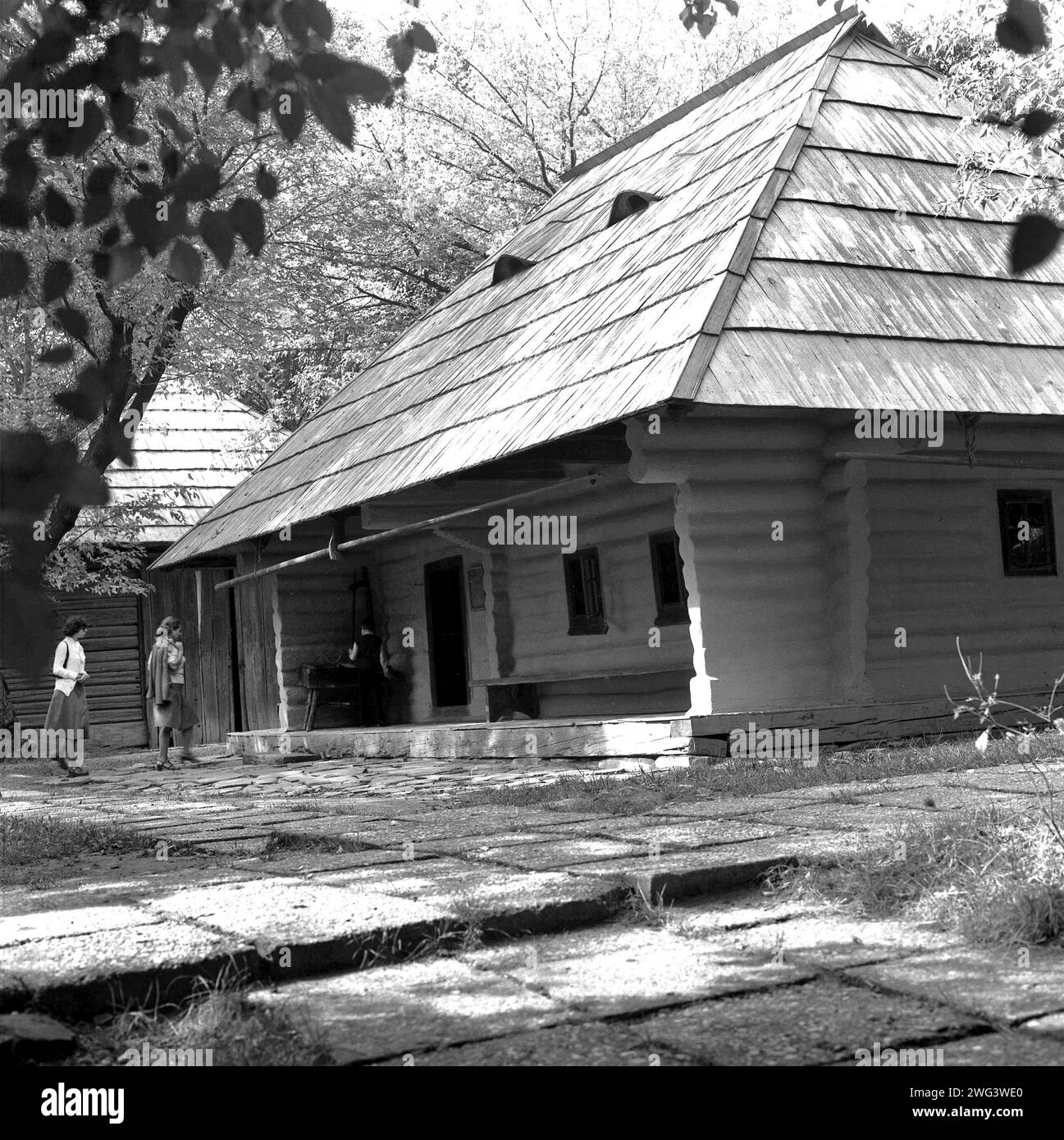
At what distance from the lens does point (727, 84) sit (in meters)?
14.9

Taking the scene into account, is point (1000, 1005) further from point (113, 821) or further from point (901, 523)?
point (901, 523)

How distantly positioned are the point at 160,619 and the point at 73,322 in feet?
56.4

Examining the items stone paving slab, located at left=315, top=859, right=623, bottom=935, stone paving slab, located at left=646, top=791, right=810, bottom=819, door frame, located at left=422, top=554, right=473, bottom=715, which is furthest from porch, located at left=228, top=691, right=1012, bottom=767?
stone paving slab, located at left=315, top=859, right=623, bottom=935

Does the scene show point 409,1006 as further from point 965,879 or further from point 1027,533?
point 1027,533

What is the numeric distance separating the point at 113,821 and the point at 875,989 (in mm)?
5380

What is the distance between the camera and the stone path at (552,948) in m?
3.10

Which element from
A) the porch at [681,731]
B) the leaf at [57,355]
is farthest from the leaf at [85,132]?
the porch at [681,731]

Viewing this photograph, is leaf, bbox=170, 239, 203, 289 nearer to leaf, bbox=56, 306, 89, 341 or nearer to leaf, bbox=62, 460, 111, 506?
leaf, bbox=56, 306, 89, 341

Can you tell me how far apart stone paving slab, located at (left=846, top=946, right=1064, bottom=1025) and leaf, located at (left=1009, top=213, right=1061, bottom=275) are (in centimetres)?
161

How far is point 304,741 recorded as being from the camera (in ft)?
48.3

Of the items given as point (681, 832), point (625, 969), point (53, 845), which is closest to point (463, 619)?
point (53, 845)

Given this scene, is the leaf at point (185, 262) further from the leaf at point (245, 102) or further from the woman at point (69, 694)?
the woman at point (69, 694)

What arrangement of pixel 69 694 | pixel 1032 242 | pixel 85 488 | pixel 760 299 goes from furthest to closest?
pixel 69 694
pixel 760 299
pixel 1032 242
pixel 85 488
